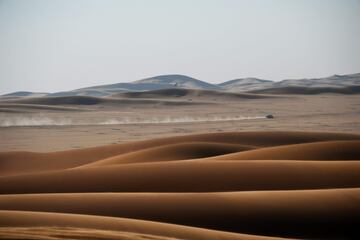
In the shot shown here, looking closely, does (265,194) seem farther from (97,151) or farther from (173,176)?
Answer: (97,151)

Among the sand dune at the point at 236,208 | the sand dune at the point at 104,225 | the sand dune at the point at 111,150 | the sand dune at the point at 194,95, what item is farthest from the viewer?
the sand dune at the point at 194,95

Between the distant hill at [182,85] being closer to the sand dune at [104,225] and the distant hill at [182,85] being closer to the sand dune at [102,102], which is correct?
the sand dune at [102,102]

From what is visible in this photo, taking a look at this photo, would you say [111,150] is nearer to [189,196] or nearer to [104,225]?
[189,196]

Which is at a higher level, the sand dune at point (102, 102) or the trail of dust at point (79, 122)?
the sand dune at point (102, 102)

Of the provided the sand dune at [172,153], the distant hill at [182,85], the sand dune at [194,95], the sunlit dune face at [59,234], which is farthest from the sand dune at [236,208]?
the distant hill at [182,85]

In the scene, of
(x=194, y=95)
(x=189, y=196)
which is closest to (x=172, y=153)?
(x=189, y=196)

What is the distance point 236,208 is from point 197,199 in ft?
2.08

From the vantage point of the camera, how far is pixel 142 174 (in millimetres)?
9648

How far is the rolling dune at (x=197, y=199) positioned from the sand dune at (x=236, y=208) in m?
0.01

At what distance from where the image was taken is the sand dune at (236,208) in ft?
22.0

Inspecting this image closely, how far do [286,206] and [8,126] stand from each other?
31.4 meters

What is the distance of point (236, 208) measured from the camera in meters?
7.09

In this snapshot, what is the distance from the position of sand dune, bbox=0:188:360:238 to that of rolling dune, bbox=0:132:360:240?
0.01m

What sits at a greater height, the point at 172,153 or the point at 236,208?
the point at 236,208
